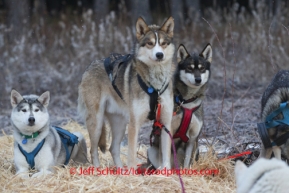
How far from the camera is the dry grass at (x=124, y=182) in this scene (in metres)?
4.81

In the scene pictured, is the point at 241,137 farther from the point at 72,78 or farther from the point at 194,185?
the point at 72,78

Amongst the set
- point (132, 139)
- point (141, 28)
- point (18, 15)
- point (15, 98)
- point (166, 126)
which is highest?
point (18, 15)

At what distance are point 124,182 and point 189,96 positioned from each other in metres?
1.34

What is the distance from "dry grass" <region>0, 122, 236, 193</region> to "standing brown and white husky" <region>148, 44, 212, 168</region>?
300mm

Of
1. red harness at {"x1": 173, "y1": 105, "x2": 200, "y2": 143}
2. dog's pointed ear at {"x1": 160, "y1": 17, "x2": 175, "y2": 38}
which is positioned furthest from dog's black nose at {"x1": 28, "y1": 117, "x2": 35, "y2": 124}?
dog's pointed ear at {"x1": 160, "y1": 17, "x2": 175, "y2": 38}

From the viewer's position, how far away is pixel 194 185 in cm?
502

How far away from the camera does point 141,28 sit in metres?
5.61

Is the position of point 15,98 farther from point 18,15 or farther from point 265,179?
point 18,15

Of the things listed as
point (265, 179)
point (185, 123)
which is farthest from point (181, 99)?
point (265, 179)

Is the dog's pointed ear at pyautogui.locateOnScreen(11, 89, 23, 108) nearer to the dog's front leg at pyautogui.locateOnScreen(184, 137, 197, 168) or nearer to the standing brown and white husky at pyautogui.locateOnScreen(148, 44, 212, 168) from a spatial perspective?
the standing brown and white husky at pyautogui.locateOnScreen(148, 44, 212, 168)

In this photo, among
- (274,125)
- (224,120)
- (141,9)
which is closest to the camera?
(274,125)

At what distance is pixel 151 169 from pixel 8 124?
3.80 m

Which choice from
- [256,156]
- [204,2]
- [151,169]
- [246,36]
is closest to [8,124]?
[151,169]

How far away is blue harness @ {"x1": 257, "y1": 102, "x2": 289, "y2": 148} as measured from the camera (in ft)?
16.6
